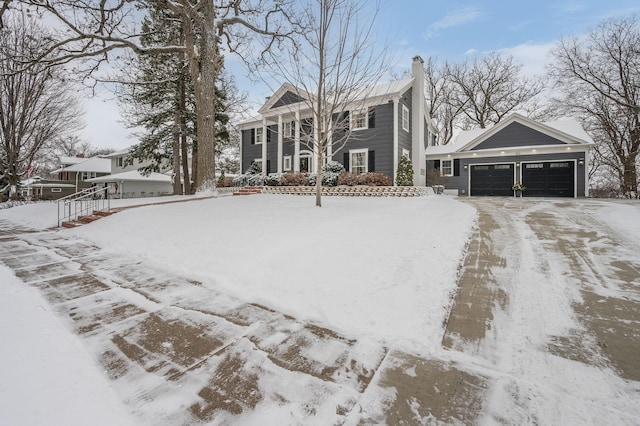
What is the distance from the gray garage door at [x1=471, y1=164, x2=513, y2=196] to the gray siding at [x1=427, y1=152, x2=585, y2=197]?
0.94 ft

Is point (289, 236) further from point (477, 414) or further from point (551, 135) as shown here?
point (551, 135)

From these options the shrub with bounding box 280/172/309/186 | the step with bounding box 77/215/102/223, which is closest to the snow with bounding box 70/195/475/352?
the step with bounding box 77/215/102/223

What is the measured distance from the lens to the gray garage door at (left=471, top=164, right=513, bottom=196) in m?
16.4

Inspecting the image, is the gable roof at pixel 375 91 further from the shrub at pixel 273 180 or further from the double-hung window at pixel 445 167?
the double-hung window at pixel 445 167

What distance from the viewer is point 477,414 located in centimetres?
175

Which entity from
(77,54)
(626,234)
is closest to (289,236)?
(626,234)

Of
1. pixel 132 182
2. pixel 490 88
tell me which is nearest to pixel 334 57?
pixel 490 88

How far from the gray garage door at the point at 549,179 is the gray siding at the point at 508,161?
23cm

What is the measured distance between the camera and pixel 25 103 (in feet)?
50.4

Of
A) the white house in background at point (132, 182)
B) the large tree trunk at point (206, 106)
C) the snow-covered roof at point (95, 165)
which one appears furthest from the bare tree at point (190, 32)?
the snow-covered roof at point (95, 165)

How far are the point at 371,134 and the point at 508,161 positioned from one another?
798 cm

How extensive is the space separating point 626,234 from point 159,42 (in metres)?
20.0

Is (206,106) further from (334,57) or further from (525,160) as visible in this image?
(525,160)

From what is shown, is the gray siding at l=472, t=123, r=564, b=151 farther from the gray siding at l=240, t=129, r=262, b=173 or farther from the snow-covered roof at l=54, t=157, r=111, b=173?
the snow-covered roof at l=54, t=157, r=111, b=173
